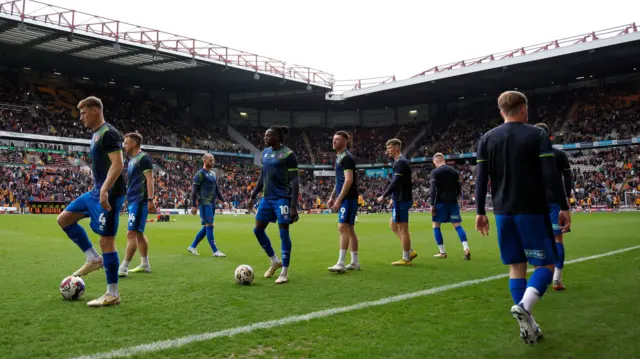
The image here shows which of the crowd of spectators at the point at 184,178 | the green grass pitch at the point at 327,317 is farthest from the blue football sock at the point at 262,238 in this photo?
the crowd of spectators at the point at 184,178

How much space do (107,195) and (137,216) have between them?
273 centimetres

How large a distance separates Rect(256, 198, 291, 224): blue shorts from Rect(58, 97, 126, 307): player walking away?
6.67 ft

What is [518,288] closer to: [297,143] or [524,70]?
[524,70]

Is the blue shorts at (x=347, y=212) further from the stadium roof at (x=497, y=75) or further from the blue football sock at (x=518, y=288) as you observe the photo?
the stadium roof at (x=497, y=75)

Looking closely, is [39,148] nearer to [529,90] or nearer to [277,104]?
[277,104]

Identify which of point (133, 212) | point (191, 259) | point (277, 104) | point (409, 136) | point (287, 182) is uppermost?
point (277, 104)

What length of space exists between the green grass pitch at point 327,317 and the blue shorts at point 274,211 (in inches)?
35.5

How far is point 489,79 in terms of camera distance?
45562 millimetres

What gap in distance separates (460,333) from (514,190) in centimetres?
131

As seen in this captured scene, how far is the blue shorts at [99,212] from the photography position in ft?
17.2

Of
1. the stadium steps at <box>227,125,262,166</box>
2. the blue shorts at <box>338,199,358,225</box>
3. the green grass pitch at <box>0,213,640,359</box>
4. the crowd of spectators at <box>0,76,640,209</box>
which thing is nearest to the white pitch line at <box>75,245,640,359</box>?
the green grass pitch at <box>0,213,640,359</box>

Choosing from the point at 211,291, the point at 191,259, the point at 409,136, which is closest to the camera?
the point at 211,291

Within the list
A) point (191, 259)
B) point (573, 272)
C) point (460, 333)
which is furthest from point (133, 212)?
point (573, 272)

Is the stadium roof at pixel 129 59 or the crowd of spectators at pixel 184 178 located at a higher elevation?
the stadium roof at pixel 129 59
